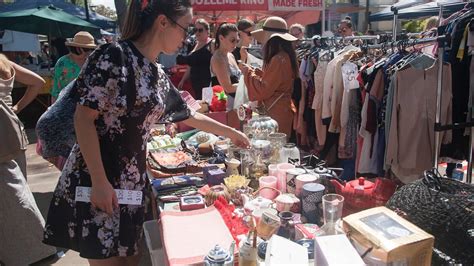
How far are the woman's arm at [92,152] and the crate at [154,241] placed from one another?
0.97 feet

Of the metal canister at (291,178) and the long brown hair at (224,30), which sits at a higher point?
the long brown hair at (224,30)

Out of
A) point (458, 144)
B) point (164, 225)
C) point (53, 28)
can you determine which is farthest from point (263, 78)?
point (53, 28)

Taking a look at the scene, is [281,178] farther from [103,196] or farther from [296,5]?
[296,5]

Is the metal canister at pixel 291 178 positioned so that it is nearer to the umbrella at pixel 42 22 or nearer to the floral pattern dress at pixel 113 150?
the floral pattern dress at pixel 113 150

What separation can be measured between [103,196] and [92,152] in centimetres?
18

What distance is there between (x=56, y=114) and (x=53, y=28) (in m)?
7.11

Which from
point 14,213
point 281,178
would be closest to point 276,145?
point 281,178

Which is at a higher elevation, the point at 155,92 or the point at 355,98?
the point at 155,92

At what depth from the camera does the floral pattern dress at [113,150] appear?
140 centimetres

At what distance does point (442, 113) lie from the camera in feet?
8.86

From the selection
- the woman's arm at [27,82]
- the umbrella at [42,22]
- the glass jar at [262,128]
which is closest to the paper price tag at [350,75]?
the glass jar at [262,128]

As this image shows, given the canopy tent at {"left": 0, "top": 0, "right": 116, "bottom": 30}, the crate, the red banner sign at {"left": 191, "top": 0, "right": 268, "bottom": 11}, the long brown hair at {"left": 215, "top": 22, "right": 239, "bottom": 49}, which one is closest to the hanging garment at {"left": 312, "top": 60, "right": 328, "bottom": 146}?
the long brown hair at {"left": 215, "top": 22, "right": 239, "bottom": 49}

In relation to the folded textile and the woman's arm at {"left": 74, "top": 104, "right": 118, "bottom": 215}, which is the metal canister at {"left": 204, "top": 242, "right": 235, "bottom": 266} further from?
the woman's arm at {"left": 74, "top": 104, "right": 118, "bottom": 215}

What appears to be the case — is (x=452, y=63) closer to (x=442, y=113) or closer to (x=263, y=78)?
(x=442, y=113)
